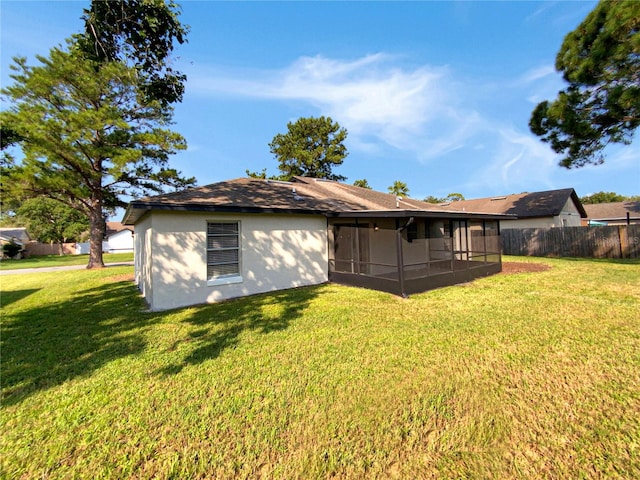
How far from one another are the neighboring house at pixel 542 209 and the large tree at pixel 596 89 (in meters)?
5.91

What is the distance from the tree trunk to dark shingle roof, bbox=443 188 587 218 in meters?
25.2

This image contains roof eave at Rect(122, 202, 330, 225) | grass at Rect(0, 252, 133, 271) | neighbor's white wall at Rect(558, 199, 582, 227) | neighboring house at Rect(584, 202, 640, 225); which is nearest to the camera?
roof eave at Rect(122, 202, 330, 225)

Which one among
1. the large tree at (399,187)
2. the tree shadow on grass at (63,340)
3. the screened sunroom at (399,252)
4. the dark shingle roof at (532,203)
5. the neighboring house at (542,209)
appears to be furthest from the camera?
the large tree at (399,187)

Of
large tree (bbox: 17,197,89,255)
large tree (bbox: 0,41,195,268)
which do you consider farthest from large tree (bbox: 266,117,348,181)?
large tree (bbox: 17,197,89,255)

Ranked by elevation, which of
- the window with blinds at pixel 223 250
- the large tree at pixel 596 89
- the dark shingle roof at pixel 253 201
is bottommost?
the window with blinds at pixel 223 250

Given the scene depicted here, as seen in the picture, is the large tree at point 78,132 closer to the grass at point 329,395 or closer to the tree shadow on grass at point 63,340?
the tree shadow on grass at point 63,340

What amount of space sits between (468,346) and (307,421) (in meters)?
2.81

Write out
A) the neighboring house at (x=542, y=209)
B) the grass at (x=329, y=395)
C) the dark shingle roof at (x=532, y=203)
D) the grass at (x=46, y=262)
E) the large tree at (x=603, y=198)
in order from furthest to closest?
the large tree at (x=603, y=198), the grass at (x=46, y=262), the dark shingle roof at (x=532, y=203), the neighboring house at (x=542, y=209), the grass at (x=329, y=395)

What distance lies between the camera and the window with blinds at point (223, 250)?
770 cm

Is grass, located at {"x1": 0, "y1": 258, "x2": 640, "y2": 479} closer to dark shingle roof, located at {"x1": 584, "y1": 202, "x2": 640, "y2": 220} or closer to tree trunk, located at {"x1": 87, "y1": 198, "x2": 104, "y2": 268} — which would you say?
tree trunk, located at {"x1": 87, "y1": 198, "x2": 104, "y2": 268}

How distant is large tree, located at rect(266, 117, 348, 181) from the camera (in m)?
30.4

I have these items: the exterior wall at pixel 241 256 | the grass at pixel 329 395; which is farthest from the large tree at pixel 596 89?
A: the exterior wall at pixel 241 256

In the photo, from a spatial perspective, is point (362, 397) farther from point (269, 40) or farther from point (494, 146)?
point (494, 146)

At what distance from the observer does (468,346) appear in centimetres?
426
